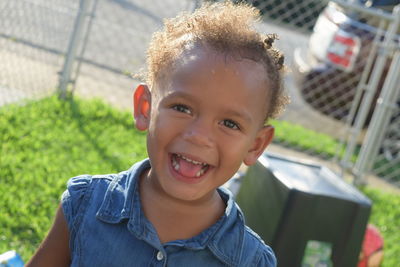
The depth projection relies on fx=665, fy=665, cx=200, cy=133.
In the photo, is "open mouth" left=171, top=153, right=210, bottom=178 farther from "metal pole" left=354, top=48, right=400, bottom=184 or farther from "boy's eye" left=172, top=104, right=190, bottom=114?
"metal pole" left=354, top=48, right=400, bottom=184

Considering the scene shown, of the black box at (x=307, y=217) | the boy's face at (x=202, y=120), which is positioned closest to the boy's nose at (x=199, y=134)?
the boy's face at (x=202, y=120)

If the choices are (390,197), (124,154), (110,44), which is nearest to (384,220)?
(390,197)

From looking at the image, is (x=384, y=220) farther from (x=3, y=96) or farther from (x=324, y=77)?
(x=3, y=96)

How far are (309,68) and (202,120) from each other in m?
5.65

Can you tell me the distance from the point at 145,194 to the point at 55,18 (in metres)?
4.15

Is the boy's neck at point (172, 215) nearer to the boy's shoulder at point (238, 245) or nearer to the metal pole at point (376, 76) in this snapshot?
the boy's shoulder at point (238, 245)

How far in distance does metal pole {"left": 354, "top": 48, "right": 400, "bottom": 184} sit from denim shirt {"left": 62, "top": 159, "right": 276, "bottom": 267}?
12.5 ft

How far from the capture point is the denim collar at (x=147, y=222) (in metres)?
1.92

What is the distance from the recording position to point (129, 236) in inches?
76.3

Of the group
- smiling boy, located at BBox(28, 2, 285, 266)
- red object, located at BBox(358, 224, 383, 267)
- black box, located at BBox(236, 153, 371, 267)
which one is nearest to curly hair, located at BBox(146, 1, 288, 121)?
smiling boy, located at BBox(28, 2, 285, 266)

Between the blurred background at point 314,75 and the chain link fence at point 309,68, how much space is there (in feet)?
0.03

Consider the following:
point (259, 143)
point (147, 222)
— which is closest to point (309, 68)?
point (259, 143)

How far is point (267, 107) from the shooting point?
1.97m

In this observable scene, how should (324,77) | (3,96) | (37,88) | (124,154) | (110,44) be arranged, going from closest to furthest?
(124,154)
(3,96)
(37,88)
(324,77)
(110,44)
